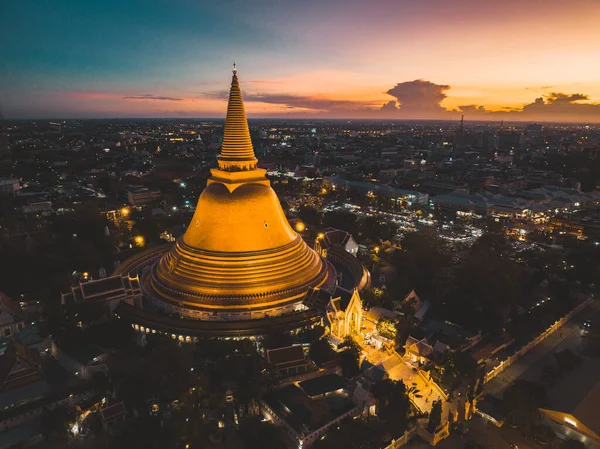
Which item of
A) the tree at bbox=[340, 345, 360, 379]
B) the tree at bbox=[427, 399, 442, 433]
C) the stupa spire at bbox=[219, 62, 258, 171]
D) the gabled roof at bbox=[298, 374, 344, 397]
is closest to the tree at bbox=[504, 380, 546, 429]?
the tree at bbox=[427, 399, 442, 433]

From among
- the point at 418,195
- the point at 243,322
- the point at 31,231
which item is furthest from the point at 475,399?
the point at 418,195

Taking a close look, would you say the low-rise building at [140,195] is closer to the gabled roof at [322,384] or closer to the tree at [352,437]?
the gabled roof at [322,384]

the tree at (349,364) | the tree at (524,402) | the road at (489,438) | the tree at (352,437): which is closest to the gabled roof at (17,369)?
the tree at (352,437)

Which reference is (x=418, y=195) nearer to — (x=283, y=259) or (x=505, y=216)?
(x=505, y=216)

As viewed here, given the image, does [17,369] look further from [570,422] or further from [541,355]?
[541,355]

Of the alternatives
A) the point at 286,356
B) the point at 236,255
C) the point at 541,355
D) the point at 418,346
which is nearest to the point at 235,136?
the point at 236,255

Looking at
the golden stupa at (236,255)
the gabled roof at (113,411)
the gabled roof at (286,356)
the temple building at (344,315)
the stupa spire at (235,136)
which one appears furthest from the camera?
the stupa spire at (235,136)

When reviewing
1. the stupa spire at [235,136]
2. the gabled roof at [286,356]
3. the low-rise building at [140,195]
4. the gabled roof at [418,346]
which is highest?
the stupa spire at [235,136]
